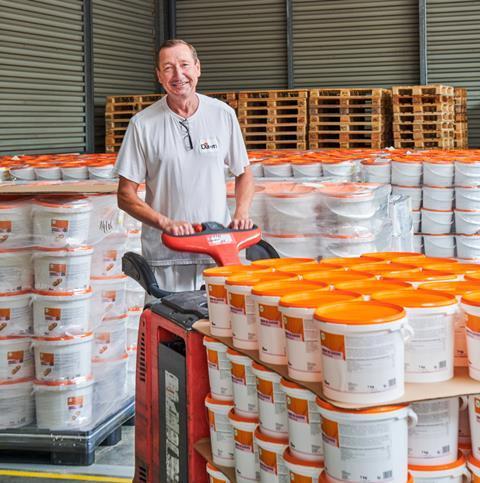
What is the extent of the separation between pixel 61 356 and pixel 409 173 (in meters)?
5.00

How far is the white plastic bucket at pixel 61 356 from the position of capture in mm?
5109

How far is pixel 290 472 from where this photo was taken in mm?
2504

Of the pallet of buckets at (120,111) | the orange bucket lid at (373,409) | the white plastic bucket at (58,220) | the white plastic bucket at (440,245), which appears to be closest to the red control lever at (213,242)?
the orange bucket lid at (373,409)

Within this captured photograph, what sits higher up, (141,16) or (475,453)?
(141,16)

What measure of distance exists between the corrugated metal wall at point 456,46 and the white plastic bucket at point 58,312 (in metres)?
11.8

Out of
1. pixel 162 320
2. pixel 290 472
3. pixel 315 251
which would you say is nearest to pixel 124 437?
pixel 315 251

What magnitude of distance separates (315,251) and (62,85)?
9409 mm

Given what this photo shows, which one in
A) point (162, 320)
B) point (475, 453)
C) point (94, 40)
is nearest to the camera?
point (475, 453)

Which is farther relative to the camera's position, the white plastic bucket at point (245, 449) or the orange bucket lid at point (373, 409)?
the white plastic bucket at point (245, 449)

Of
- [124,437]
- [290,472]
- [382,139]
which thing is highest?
[382,139]

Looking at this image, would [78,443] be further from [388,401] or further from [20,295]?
[388,401]

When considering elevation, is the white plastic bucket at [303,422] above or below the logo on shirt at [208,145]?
below

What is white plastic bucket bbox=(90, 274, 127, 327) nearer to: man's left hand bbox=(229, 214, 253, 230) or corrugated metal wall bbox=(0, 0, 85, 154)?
man's left hand bbox=(229, 214, 253, 230)

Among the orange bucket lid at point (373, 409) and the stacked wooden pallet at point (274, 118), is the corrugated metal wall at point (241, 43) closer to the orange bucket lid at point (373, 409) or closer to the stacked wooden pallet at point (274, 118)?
the stacked wooden pallet at point (274, 118)
